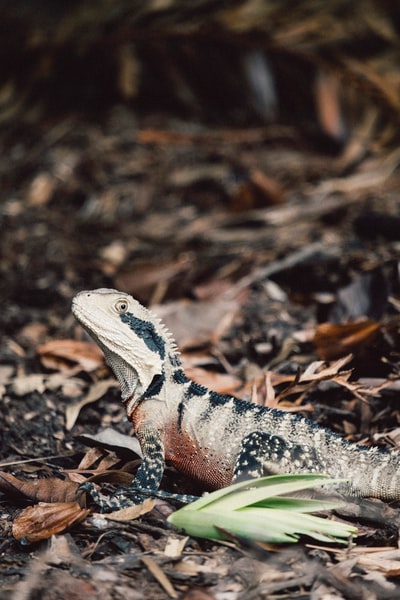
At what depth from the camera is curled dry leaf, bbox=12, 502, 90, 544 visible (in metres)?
3.13

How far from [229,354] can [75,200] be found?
3661 millimetres

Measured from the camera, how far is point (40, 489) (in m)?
3.45

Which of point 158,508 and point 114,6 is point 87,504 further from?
point 114,6

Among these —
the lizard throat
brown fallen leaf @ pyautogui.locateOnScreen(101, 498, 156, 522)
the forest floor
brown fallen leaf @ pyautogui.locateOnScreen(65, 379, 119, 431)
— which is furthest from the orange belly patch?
brown fallen leaf @ pyautogui.locateOnScreen(65, 379, 119, 431)

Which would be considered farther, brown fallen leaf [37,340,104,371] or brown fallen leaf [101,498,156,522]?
brown fallen leaf [37,340,104,371]

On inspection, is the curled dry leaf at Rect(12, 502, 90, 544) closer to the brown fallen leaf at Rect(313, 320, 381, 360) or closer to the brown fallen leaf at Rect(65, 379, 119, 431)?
the brown fallen leaf at Rect(65, 379, 119, 431)

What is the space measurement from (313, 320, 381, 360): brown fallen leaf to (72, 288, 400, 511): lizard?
0.87 m

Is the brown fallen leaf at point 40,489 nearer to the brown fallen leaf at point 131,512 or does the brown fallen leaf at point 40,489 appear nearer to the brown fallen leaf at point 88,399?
the brown fallen leaf at point 131,512

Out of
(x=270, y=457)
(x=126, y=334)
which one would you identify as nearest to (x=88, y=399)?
(x=126, y=334)

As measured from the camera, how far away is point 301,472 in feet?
11.3

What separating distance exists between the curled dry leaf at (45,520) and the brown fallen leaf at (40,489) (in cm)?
14

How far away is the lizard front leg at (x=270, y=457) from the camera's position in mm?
3398

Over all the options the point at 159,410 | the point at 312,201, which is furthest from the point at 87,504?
the point at 312,201

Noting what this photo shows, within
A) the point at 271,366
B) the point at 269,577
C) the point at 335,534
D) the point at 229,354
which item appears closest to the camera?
the point at 269,577
